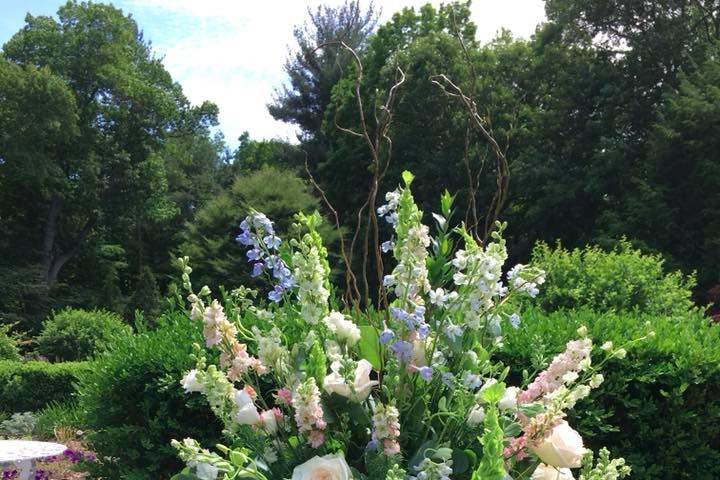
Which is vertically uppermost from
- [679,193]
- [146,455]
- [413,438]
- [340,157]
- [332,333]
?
[340,157]

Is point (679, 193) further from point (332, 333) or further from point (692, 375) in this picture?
point (332, 333)

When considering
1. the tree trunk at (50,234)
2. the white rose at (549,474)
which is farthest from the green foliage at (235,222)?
the white rose at (549,474)

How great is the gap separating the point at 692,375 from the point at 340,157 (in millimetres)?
20934

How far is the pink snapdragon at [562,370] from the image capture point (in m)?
1.63

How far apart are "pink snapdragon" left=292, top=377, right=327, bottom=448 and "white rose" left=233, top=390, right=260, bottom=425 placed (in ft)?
0.45

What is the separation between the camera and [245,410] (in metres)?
1.58

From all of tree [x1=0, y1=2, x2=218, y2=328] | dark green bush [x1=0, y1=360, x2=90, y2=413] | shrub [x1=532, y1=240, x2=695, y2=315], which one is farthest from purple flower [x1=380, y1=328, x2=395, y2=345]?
tree [x1=0, y1=2, x2=218, y2=328]

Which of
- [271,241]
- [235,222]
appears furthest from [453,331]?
[235,222]

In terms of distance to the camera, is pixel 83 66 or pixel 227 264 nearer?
pixel 227 264

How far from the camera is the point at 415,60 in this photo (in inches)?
832

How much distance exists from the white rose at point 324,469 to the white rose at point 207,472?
178 mm

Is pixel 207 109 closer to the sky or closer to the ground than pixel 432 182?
closer to the sky

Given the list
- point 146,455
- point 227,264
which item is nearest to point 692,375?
point 146,455

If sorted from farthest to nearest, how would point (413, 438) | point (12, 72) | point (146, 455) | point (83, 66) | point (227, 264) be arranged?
point (83, 66)
point (12, 72)
point (227, 264)
point (146, 455)
point (413, 438)
